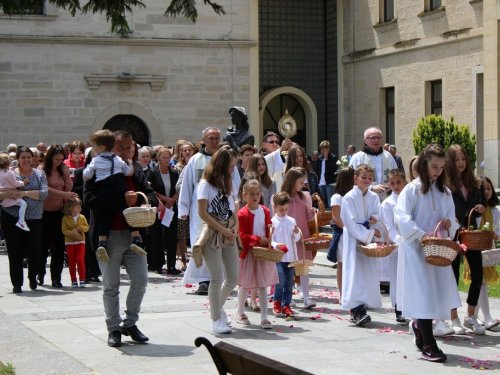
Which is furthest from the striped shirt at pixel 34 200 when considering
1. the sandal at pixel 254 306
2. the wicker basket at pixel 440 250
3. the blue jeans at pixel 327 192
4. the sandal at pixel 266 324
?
the blue jeans at pixel 327 192

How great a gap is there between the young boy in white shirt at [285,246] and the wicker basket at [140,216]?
7.25 ft

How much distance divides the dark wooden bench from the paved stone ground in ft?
9.95

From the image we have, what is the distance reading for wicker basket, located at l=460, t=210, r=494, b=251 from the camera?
8945 millimetres

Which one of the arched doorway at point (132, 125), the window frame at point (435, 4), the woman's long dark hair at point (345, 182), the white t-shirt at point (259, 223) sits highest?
the window frame at point (435, 4)

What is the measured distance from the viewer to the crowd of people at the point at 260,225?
8.30 metres

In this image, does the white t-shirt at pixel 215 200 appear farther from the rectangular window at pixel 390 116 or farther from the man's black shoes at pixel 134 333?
the rectangular window at pixel 390 116

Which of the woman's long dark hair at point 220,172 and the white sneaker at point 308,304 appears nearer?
the woman's long dark hair at point 220,172

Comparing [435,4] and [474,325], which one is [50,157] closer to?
[474,325]

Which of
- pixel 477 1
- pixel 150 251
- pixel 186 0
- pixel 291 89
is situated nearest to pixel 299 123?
pixel 291 89

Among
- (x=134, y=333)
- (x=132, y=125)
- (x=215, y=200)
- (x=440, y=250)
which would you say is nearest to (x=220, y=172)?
(x=215, y=200)


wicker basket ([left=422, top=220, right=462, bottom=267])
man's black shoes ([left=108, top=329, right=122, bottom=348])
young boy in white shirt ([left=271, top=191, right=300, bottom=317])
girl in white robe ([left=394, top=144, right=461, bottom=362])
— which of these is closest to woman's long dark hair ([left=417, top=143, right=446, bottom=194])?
girl in white robe ([left=394, top=144, right=461, bottom=362])

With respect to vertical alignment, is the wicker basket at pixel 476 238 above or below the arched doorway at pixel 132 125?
below

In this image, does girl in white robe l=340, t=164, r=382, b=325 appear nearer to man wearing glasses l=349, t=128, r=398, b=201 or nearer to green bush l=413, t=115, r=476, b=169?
man wearing glasses l=349, t=128, r=398, b=201

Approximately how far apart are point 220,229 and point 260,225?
40.2 inches
